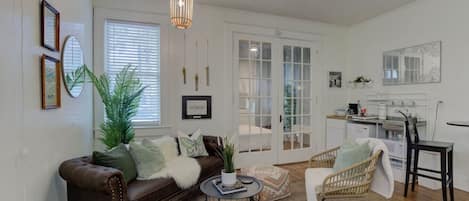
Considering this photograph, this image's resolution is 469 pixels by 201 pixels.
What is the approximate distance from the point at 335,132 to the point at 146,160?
139 inches

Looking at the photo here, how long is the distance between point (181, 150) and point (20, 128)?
1871mm

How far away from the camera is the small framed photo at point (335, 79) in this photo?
518 cm

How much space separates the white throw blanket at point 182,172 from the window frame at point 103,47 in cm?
106

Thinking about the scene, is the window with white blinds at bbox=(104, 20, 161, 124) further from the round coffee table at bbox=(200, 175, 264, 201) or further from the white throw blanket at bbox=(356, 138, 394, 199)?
the white throw blanket at bbox=(356, 138, 394, 199)

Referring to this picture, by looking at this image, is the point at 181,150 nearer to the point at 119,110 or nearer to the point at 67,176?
the point at 119,110

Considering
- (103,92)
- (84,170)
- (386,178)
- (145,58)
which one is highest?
(145,58)

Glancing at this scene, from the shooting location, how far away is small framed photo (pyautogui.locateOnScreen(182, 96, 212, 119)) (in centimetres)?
405

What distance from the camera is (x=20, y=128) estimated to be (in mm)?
1740

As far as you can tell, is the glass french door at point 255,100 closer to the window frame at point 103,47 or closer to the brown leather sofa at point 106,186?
the window frame at point 103,47

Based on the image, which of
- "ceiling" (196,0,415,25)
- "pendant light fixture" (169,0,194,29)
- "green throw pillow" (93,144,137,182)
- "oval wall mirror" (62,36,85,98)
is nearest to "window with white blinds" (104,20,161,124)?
"oval wall mirror" (62,36,85,98)

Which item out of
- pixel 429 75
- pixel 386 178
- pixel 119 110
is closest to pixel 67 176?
pixel 119 110

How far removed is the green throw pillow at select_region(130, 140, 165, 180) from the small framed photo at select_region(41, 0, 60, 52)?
1220 mm

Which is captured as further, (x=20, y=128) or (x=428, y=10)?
(x=428, y=10)

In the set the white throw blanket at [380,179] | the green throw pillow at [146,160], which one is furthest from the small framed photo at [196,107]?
the white throw blanket at [380,179]
